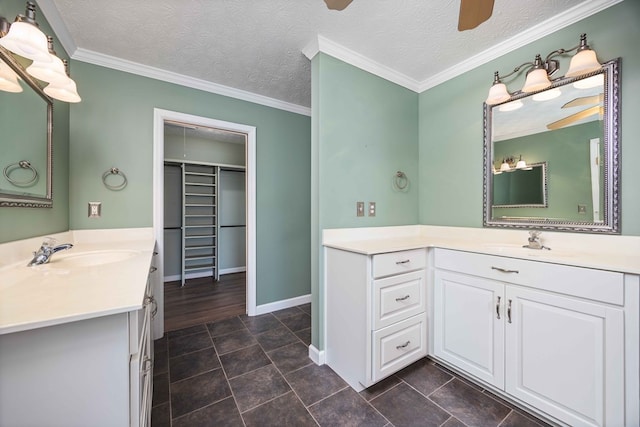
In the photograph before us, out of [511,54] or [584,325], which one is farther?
[511,54]

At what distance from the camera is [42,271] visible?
1.04 metres

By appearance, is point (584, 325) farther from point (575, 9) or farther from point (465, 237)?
point (575, 9)

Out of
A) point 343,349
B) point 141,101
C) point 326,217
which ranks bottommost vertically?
point 343,349

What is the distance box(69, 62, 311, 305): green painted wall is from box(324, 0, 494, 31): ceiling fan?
1894mm

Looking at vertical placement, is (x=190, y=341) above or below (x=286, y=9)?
below

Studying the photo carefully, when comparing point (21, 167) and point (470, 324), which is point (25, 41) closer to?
point (21, 167)

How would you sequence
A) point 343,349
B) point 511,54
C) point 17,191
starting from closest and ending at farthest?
point 17,191 → point 343,349 → point 511,54

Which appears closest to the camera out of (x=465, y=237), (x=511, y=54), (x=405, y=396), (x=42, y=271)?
(x=42, y=271)

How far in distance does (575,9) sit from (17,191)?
3322 mm

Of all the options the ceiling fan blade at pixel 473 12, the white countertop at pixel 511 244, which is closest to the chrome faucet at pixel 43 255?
the white countertop at pixel 511 244

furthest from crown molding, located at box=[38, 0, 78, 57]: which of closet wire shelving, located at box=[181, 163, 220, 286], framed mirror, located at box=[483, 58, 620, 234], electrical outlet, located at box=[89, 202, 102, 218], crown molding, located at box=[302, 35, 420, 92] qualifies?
framed mirror, located at box=[483, 58, 620, 234]

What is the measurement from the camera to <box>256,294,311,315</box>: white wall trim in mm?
2662

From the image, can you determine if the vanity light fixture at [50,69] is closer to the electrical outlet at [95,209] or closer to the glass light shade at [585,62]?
the electrical outlet at [95,209]

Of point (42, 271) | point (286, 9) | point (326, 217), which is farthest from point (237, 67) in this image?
point (42, 271)
